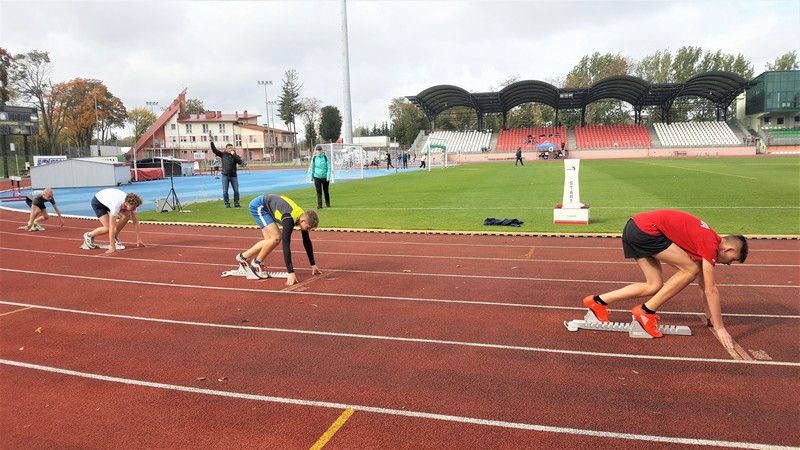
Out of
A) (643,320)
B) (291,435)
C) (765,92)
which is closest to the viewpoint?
(291,435)

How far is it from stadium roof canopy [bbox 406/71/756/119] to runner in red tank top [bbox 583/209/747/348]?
2392 inches

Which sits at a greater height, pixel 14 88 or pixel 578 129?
pixel 14 88

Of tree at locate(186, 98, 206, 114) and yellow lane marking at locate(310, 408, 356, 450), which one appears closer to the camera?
yellow lane marking at locate(310, 408, 356, 450)

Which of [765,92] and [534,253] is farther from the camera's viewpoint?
[765,92]

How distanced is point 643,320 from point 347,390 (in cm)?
304

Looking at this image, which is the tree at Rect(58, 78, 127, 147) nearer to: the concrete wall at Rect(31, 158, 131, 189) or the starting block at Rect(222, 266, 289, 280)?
the concrete wall at Rect(31, 158, 131, 189)

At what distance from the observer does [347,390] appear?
4.02m

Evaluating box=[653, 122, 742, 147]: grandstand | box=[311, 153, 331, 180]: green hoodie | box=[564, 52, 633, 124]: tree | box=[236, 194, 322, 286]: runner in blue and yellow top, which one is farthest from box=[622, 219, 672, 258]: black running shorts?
box=[564, 52, 633, 124]: tree

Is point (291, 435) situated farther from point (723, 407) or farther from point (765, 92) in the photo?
point (765, 92)

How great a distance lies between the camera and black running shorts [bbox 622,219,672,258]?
466cm

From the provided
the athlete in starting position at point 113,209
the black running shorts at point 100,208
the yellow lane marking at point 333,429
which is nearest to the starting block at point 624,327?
the yellow lane marking at point 333,429

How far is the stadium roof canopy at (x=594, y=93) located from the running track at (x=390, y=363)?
59.0 meters

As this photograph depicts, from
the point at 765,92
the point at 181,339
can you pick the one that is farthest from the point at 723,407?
the point at 765,92

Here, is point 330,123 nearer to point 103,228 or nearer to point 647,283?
point 103,228
